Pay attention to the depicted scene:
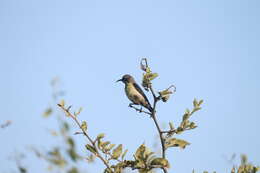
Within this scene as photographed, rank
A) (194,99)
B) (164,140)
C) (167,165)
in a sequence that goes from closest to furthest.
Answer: (167,165), (164,140), (194,99)

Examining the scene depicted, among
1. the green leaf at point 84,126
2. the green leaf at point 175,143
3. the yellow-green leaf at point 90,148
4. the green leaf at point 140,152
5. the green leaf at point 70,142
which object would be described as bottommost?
the green leaf at point 70,142

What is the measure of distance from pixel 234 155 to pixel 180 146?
704 millimetres

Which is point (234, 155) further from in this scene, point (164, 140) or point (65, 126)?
point (65, 126)

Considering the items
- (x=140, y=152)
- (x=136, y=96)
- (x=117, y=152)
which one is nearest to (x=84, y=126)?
(x=117, y=152)

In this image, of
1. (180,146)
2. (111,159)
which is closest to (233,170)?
(180,146)

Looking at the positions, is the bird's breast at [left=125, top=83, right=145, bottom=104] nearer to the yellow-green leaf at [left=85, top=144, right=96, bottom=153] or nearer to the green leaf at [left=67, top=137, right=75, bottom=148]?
the yellow-green leaf at [left=85, top=144, right=96, bottom=153]

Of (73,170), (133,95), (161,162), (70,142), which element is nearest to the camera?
(73,170)

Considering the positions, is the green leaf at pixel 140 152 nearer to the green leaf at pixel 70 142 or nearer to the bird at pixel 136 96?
the green leaf at pixel 70 142

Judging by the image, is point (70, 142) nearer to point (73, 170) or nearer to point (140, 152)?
point (73, 170)

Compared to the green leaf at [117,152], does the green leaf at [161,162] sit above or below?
below

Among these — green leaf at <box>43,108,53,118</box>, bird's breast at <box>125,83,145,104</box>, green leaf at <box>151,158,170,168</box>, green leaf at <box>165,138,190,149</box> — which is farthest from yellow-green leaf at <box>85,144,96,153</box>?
bird's breast at <box>125,83,145,104</box>

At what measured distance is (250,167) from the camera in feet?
12.1

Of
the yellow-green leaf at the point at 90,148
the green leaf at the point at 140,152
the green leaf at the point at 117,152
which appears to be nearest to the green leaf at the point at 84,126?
the yellow-green leaf at the point at 90,148

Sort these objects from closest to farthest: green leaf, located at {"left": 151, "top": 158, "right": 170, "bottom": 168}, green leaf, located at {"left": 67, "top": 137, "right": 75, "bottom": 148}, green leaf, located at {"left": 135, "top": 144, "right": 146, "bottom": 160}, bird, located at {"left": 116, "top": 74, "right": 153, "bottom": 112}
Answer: green leaf, located at {"left": 67, "top": 137, "right": 75, "bottom": 148} < green leaf, located at {"left": 151, "top": 158, "right": 170, "bottom": 168} < green leaf, located at {"left": 135, "top": 144, "right": 146, "bottom": 160} < bird, located at {"left": 116, "top": 74, "right": 153, "bottom": 112}
